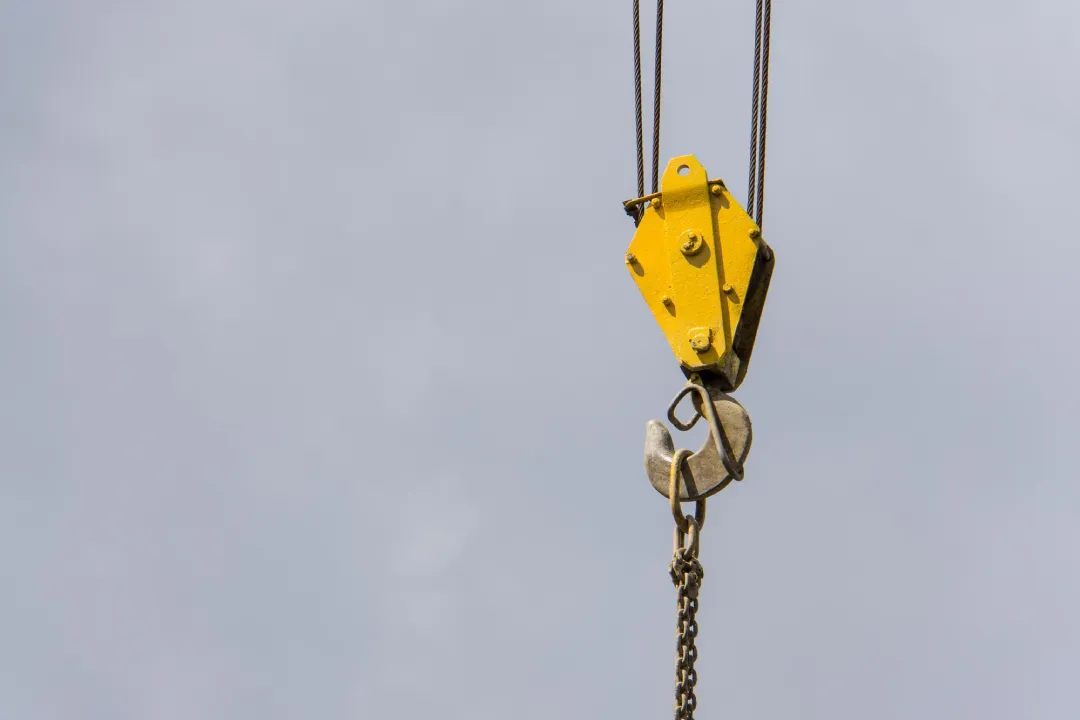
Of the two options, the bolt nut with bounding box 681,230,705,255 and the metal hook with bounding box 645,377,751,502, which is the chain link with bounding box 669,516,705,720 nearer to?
the metal hook with bounding box 645,377,751,502

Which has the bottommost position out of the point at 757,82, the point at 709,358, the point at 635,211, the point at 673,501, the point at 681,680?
the point at 681,680

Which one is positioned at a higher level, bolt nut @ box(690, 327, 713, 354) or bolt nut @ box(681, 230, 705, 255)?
bolt nut @ box(681, 230, 705, 255)

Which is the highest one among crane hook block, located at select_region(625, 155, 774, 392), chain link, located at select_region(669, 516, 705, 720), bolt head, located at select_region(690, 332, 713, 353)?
crane hook block, located at select_region(625, 155, 774, 392)

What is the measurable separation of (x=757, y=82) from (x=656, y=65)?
0.46m

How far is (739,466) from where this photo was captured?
7793mm

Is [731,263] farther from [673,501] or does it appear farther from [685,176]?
[673,501]

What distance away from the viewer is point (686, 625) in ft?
25.1

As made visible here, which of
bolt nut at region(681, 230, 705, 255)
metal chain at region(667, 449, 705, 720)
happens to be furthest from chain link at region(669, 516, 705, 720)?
bolt nut at region(681, 230, 705, 255)

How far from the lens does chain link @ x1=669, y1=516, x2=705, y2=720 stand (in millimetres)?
7621

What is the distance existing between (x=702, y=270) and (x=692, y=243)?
123 mm

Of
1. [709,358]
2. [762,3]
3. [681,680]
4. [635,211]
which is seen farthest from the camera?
[762,3]

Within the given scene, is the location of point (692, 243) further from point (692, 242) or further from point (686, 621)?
point (686, 621)

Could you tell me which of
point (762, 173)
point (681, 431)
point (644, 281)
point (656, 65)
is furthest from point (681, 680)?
point (656, 65)

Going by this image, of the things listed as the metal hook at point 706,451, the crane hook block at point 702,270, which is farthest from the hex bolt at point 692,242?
the metal hook at point 706,451
